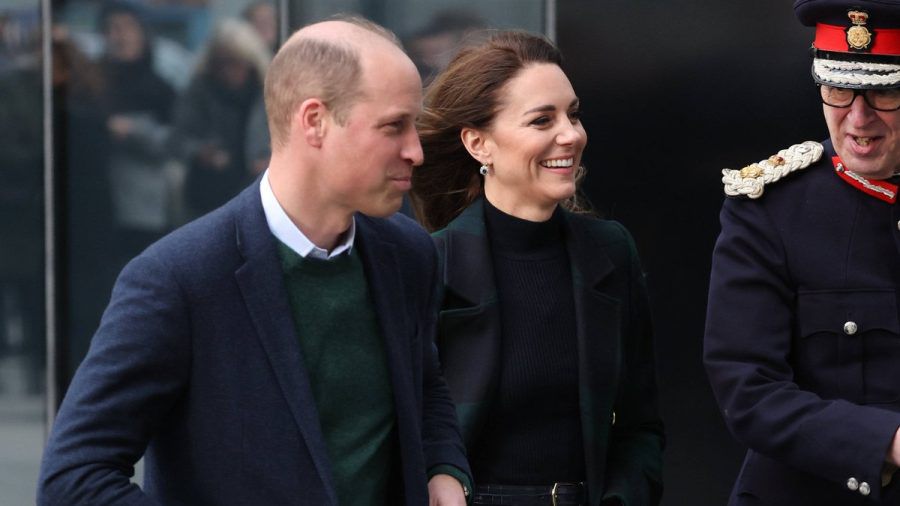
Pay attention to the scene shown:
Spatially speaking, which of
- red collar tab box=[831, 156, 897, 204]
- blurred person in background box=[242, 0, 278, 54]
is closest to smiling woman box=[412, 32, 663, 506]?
red collar tab box=[831, 156, 897, 204]

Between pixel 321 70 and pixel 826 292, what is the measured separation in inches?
47.9

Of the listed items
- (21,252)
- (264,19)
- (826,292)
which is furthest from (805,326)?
(21,252)

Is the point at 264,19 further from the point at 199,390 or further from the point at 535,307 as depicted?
the point at 199,390

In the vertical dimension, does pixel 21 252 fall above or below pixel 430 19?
below

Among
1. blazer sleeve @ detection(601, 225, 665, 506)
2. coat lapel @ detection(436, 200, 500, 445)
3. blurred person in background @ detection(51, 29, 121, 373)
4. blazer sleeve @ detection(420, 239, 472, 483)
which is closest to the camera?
blazer sleeve @ detection(420, 239, 472, 483)

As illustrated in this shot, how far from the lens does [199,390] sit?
250cm

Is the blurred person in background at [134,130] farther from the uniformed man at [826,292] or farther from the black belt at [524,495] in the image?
the uniformed man at [826,292]

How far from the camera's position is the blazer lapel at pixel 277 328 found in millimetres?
2541

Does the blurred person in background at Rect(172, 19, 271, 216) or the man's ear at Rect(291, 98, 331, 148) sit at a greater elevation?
the man's ear at Rect(291, 98, 331, 148)

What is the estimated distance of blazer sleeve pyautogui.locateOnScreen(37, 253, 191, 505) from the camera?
2.42 metres

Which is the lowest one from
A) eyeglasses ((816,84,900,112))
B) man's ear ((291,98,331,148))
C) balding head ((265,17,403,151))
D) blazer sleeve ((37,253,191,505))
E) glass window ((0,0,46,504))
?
glass window ((0,0,46,504))

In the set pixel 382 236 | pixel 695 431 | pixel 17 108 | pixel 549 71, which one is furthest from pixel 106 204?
pixel 382 236

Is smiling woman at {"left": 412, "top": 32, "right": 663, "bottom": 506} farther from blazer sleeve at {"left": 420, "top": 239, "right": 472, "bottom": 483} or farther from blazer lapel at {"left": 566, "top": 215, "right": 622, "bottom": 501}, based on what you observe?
blazer sleeve at {"left": 420, "top": 239, "right": 472, "bottom": 483}

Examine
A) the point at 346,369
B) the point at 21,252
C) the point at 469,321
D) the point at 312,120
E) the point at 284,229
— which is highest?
the point at 312,120
